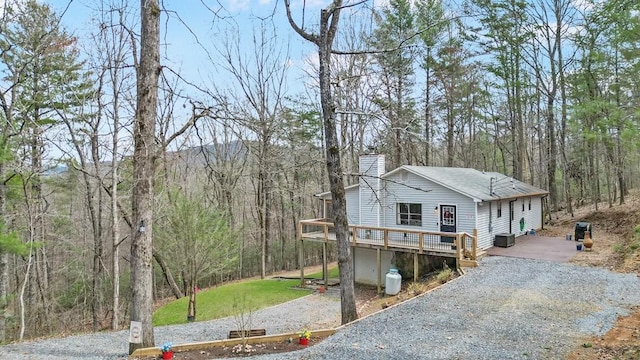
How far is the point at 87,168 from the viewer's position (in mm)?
15617

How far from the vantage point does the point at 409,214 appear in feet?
52.0

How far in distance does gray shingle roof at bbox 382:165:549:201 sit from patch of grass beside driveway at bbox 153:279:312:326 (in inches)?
262

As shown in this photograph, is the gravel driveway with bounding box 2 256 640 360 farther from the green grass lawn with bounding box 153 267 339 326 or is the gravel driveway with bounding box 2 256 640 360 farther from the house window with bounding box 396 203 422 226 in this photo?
the house window with bounding box 396 203 422 226

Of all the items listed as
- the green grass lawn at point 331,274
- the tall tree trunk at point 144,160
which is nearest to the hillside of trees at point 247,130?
the tall tree trunk at point 144,160

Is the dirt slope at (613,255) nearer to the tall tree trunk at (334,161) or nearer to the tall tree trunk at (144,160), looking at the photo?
the tall tree trunk at (334,161)

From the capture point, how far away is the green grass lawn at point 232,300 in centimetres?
1428

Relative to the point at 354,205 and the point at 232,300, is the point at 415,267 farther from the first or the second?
the point at 232,300

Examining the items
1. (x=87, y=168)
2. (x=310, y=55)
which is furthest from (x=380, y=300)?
(x=310, y=55)

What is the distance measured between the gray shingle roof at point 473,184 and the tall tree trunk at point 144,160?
1108 centimetres

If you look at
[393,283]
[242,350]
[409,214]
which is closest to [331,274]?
[409,214]

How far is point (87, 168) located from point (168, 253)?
4900mm

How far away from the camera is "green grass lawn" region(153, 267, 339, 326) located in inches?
562

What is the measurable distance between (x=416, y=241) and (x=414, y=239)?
0.14 m

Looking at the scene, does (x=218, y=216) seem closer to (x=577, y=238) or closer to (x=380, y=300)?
(x=380, y=300)
